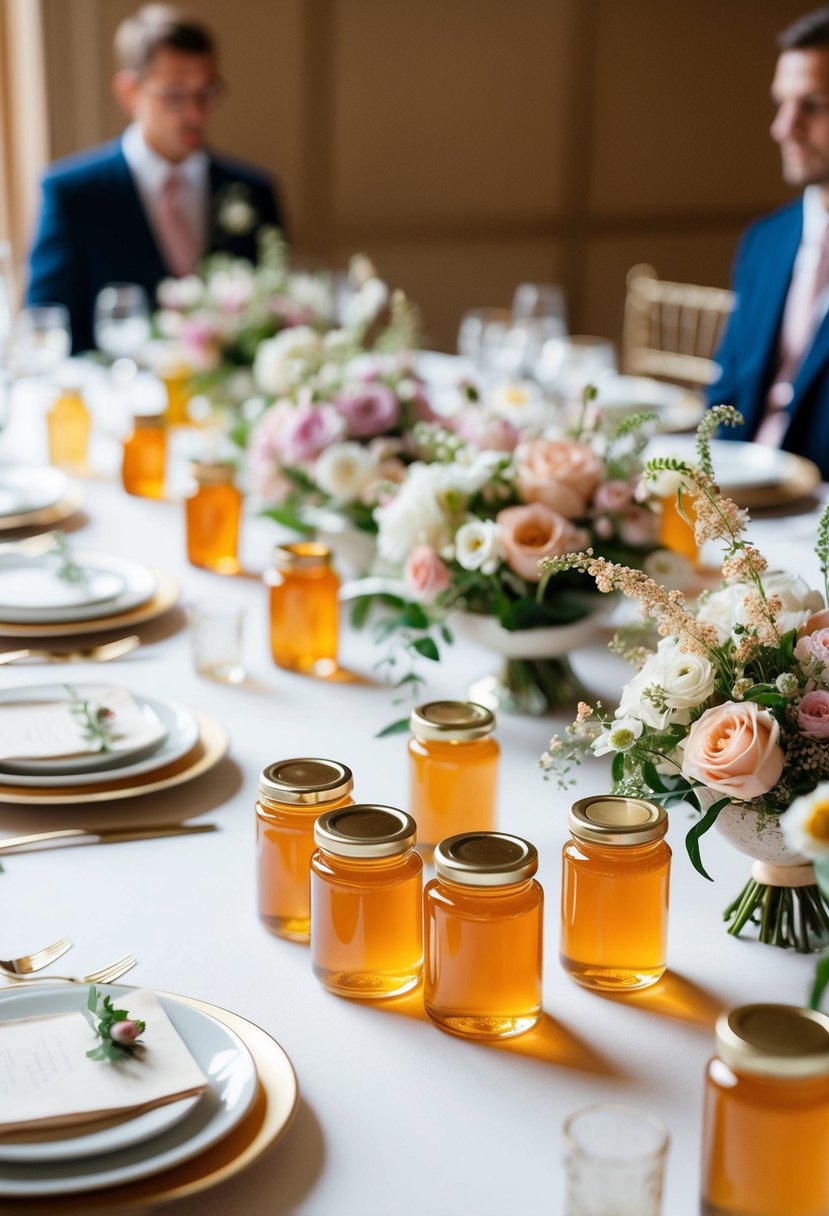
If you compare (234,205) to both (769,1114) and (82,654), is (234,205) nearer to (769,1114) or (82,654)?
(82,654)

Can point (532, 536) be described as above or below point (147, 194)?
below

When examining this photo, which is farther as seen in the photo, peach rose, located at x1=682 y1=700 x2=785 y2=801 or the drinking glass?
the drinking glass

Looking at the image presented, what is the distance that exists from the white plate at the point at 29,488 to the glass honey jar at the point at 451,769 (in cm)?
122

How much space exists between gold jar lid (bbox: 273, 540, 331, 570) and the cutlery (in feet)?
1.54

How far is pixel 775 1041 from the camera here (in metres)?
0.78

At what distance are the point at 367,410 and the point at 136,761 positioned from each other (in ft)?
2.42

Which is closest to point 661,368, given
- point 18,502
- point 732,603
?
point 18,502


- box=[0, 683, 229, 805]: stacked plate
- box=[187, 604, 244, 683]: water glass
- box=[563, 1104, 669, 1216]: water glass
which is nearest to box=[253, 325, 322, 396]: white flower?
box=[187, 604, 244, 683]: water glass

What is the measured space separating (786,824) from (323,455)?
1.20 meters

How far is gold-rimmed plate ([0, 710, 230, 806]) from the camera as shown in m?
Result: 1.33

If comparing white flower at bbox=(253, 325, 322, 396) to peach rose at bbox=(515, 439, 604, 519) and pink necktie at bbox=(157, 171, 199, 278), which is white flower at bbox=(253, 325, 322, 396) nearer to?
peach rose at bbox=(515, 439, 604, 519)

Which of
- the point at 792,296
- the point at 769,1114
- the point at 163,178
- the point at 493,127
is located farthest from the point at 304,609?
the point at 493,127

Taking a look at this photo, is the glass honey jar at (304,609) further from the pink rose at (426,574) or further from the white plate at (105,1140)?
the white plate at (105,1140)

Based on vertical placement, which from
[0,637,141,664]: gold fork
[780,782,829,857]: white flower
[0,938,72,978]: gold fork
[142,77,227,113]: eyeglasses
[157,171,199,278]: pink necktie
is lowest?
[0,637,141,664]: gold fork
